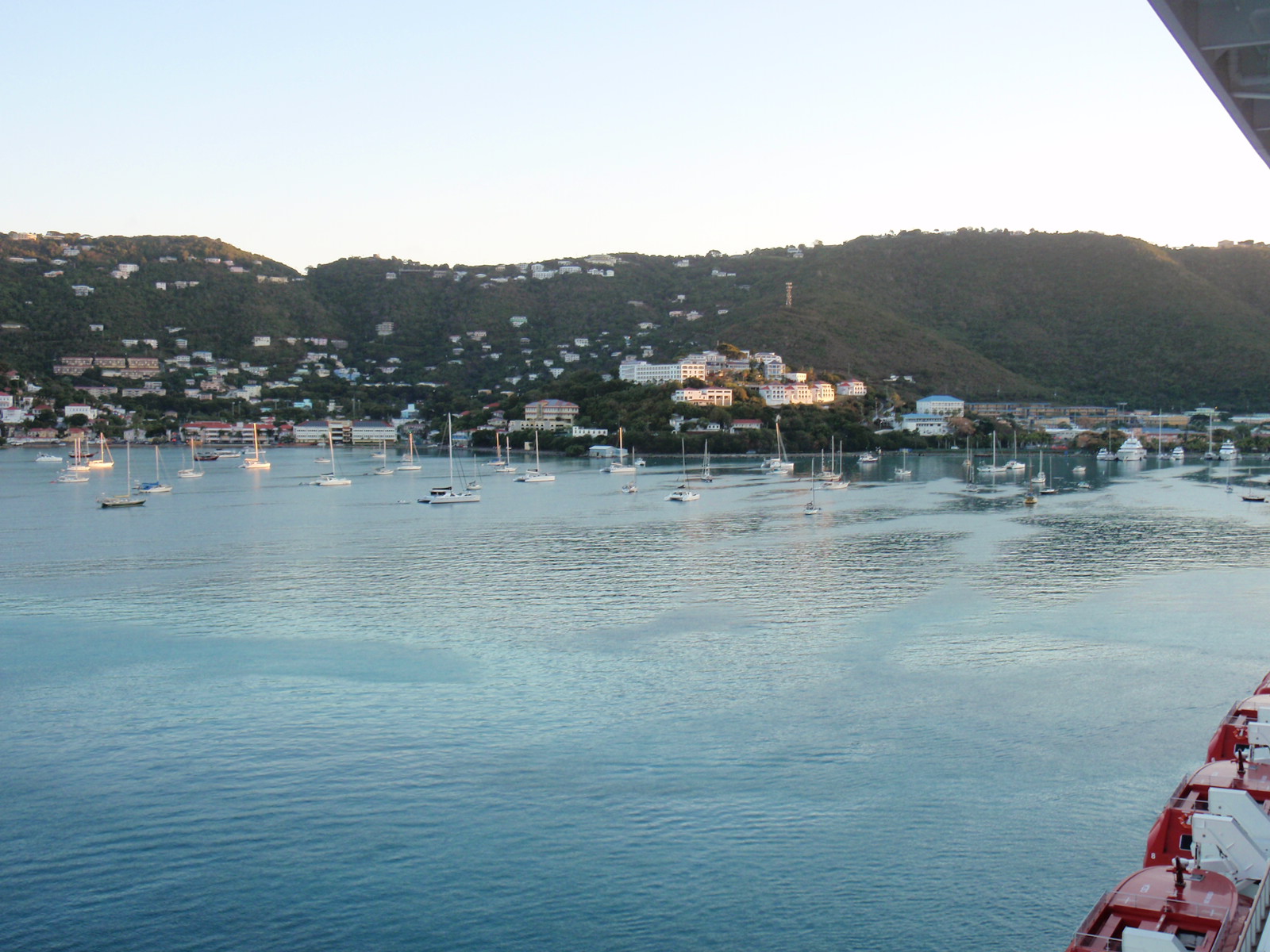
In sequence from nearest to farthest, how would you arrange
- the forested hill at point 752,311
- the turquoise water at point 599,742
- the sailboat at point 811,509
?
the turquoise water at point 599,742
the sailboat at point 811,509
the forested hill at point 752,311

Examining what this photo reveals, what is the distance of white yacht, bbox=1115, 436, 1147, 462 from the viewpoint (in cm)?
5366

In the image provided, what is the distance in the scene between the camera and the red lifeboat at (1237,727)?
25.9ft

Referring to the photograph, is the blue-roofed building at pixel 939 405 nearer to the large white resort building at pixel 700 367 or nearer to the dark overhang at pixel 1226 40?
the large white resort building at pixel 700 367

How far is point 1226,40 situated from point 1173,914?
4.11 meters

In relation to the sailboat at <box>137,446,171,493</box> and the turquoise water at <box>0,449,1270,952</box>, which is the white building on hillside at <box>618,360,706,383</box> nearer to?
the sailboat at <box>137,446,171,493</box>

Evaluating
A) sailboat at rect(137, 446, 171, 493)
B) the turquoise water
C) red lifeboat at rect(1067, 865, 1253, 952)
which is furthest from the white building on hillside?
red lifeboat at rect(1067, 865, 1253, 952)

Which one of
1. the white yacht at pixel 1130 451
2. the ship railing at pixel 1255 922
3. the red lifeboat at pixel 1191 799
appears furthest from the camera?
the white yacht at pixel 1130 451

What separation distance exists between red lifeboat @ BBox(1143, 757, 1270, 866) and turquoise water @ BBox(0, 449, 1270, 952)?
66 cm

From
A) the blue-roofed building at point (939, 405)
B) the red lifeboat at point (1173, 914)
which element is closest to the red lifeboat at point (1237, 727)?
the red lifeboat at point (1173, 914)

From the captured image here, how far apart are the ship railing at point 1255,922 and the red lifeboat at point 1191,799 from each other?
1.06 metres

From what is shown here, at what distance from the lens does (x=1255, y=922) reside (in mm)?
4762

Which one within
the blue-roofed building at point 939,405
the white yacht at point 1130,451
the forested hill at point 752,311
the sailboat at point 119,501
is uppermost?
the forested hill at point 752,311

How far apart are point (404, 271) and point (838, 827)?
10734cm

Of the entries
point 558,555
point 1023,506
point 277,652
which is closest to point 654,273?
point 1023,506
